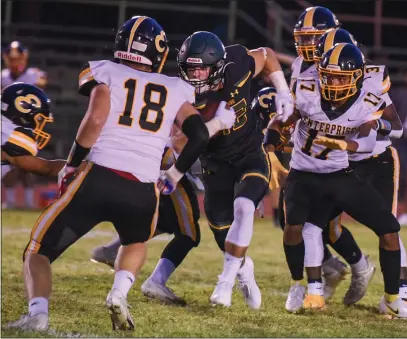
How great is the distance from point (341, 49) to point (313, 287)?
1339mm

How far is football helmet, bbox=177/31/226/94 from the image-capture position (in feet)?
16.5

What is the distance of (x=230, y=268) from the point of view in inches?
199

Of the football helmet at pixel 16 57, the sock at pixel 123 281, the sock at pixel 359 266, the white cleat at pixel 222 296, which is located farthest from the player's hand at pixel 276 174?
the football helmet at pixel 16 57

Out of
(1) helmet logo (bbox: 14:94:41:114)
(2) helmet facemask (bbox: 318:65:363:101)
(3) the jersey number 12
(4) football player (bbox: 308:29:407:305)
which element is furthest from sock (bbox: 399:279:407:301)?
(1) helmet logo (bbox: 14:94:41:114)

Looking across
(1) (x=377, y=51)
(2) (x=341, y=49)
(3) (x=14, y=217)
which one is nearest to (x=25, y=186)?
(3) (x=14, y=217)

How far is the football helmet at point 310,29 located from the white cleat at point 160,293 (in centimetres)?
168

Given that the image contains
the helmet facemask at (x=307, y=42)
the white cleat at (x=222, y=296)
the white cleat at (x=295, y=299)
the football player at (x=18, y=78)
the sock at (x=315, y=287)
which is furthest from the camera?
the football player at (x=18, y=78)

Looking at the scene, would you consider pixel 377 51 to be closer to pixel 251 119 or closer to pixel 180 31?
pixel 180 31

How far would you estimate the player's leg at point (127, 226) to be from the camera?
13.7 feet

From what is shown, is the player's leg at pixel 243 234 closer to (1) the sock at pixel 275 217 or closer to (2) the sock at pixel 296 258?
(2) the sock at pixel 296 258

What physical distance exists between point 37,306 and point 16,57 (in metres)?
7.01

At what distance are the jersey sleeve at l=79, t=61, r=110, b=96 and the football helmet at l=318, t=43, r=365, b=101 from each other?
54.3 inches

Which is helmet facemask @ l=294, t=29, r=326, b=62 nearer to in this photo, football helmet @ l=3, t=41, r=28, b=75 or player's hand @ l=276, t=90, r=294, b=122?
player's hand @ l=276, t=90, r=294, b=122

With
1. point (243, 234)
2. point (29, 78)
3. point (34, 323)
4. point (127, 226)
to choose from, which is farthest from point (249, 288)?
point (29, 78)
